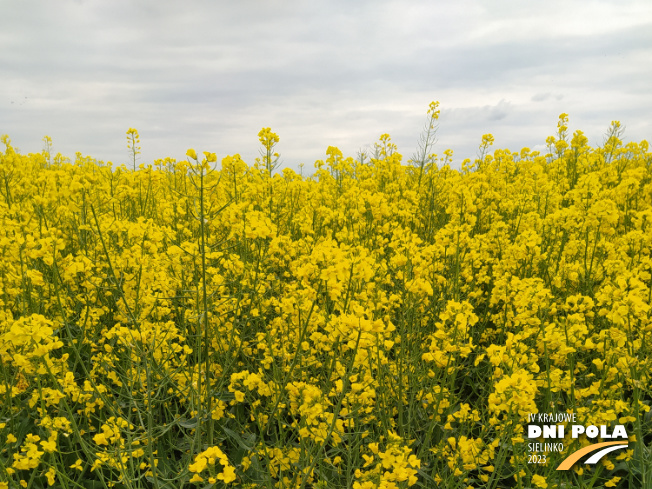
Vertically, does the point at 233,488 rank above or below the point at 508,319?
below

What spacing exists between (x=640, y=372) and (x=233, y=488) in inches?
82.8

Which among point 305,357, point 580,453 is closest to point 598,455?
point 580,453

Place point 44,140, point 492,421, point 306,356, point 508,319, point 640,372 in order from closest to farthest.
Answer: point 492,421 → point 640,372 → point 306,356 → point 508,319 → point 44,140

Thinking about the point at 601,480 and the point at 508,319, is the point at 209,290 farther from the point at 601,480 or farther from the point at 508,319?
the point at 601,480

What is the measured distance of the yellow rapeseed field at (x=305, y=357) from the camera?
1940 millimetres

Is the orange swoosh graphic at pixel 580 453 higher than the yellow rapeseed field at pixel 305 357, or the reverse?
the yellow rapeseed field at pixel 305 357

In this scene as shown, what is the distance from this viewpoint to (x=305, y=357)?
2299 millimetres

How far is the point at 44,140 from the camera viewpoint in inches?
438

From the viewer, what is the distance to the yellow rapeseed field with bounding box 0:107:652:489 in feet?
6.37

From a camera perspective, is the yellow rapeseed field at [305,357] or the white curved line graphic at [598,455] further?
the white curved line graphic at [598,455]

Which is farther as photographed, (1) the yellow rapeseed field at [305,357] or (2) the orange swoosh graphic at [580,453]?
(2) the orange swoosh graphic at [580,453]

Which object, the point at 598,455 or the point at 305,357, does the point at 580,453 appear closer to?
the point at 598,455

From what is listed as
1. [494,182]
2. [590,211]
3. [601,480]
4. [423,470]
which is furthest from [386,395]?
[494,182]

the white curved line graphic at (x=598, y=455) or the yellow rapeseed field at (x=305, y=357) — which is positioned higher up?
the yellow rapeseed field at (x=305, y=357)
